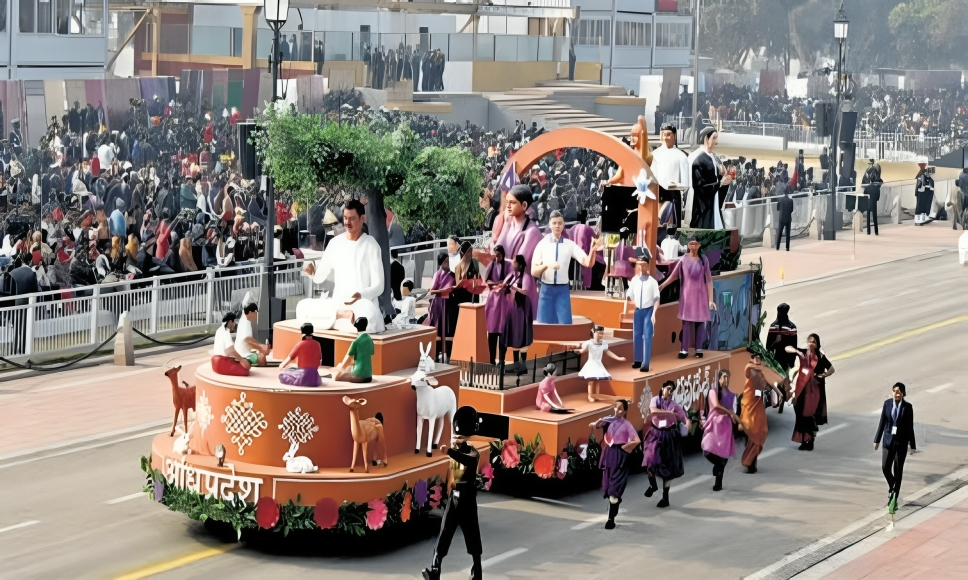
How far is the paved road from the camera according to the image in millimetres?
16688

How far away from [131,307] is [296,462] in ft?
39.0

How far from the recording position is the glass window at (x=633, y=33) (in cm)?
7644

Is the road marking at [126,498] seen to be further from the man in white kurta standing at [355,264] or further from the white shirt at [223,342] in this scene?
the man in white kurta standing at [355,264]

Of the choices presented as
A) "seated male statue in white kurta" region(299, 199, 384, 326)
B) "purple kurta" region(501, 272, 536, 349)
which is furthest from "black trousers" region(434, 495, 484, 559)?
"purple kurta" region(501, 272, 536, 349)

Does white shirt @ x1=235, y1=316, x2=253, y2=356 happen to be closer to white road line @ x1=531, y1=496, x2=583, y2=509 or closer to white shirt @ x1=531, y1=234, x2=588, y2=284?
white road line @ x1=531, y1=496, x2=583, y2=509

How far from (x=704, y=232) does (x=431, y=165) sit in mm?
5083

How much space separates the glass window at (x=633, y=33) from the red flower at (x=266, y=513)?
202 feet

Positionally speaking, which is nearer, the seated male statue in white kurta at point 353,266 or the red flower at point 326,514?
the red flower at point 326,514

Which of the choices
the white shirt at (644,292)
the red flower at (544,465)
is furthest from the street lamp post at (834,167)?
the red flower at (544,465)

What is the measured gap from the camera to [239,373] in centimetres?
1741

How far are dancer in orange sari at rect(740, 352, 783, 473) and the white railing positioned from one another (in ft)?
34.5

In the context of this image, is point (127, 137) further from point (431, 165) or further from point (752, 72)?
point (752, 72)

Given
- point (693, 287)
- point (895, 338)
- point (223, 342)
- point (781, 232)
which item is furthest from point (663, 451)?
point (781, 232)

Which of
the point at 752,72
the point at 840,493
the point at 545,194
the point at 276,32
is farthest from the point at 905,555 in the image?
the point at 752,72
